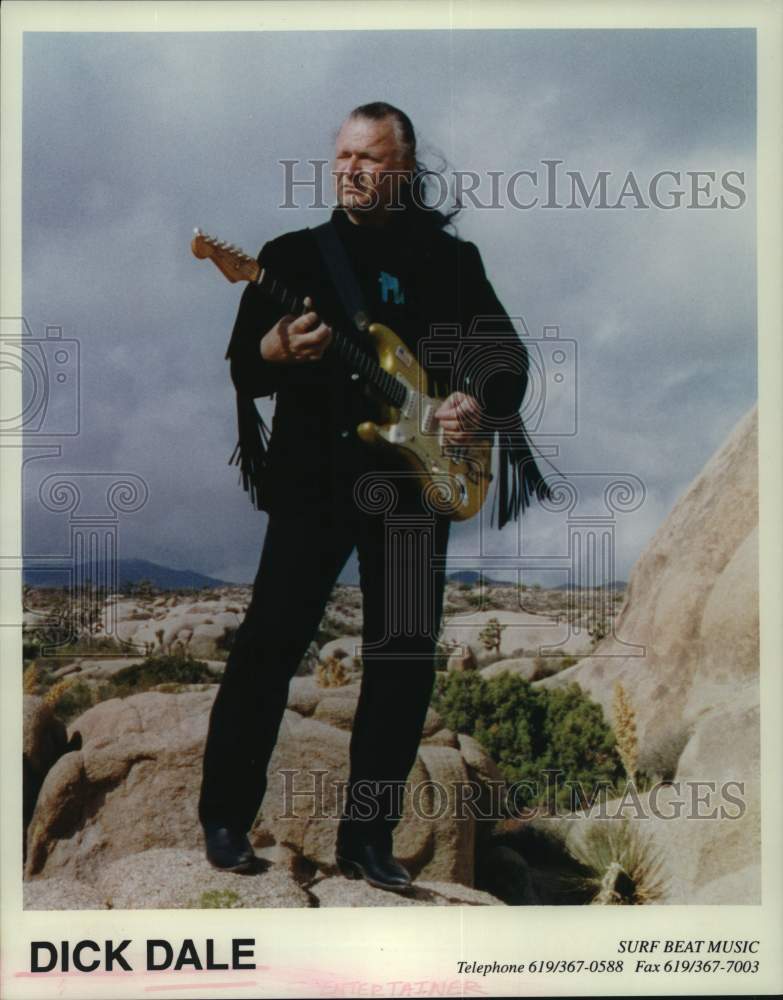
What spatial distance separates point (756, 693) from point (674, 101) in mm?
2598

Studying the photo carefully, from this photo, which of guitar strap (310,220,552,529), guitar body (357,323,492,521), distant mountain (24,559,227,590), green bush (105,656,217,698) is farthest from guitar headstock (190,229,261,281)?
green bush (105,656,217,698)

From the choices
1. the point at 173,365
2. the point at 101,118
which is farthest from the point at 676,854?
the point at 101,118

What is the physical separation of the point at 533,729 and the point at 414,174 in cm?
247

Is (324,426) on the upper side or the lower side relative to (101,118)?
lower

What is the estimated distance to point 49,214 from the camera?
22.5 ft

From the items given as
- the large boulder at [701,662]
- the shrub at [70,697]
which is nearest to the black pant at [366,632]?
the shrub at [70,697]

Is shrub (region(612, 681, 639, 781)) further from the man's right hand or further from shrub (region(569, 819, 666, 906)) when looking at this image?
the man's right hand

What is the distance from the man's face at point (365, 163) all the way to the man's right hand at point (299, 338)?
50cm

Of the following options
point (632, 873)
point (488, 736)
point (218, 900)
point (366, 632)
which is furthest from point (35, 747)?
point (632, 873)

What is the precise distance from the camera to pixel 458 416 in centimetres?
686

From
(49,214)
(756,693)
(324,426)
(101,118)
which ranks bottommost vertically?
(756,693)

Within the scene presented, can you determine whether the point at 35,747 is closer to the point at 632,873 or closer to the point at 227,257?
the point at 227,257

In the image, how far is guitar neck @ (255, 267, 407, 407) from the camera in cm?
681

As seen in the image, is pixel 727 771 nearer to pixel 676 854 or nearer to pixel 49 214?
pixel 676 854
